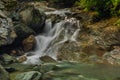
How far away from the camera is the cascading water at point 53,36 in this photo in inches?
730

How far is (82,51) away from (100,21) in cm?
321

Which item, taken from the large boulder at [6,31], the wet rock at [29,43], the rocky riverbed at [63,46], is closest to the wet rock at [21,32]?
the rocky riverbed at [63,46]

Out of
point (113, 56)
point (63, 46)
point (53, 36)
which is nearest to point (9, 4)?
point (53, 36)

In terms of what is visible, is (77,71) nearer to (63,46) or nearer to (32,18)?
(63,46)

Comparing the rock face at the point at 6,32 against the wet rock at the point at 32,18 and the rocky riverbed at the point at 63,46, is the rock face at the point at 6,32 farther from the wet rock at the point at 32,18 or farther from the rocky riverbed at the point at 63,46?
the wet rock at the point at 32,18

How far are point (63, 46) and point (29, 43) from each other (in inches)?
81.9

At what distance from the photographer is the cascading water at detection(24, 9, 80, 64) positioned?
18.5 m

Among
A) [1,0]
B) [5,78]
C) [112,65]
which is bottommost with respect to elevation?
[112,65]

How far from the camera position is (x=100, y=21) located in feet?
65.9

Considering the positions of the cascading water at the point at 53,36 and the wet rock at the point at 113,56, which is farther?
the cascading water at the point at 53,36

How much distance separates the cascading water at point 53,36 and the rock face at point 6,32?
1.44 metres

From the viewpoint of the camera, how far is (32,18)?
771 inches

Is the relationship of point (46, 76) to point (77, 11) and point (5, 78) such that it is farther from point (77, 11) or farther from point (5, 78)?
point (77, 11)

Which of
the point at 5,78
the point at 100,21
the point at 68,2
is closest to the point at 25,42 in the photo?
the point at 100,21
